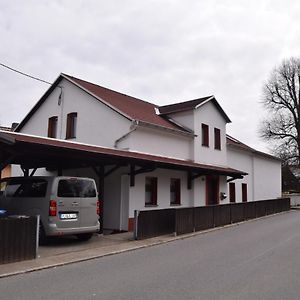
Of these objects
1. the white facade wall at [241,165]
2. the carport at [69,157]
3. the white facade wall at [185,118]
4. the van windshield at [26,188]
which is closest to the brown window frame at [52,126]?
the carport at [69,157]

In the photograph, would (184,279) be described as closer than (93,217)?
Yes

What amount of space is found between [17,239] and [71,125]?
540 inches

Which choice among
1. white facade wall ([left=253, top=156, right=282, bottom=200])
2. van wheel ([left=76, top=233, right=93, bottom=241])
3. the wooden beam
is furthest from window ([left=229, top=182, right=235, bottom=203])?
van wheel ([left=76, top=233, right=93, bottom=241])

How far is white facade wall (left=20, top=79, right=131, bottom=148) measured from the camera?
65.9 feet

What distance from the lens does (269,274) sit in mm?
8203

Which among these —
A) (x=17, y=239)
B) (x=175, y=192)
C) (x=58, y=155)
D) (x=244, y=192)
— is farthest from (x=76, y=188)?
(x=244, y=192)

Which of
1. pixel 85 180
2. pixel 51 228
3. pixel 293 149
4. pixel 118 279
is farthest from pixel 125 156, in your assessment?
pixel 293 149

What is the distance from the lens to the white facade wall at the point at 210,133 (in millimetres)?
23969

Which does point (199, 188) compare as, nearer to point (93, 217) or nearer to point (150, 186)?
point (150, 186)

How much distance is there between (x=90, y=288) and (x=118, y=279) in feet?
2.79

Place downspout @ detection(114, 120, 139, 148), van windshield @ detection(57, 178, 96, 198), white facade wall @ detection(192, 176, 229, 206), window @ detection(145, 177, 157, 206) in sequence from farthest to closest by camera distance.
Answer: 1. white facade wall @ detection(192, 176, 229, 206)
2. downspout @ detection(114, 120, 139, 148)
3. window @ detection(145, 177, 157, 206)
4. van windshield @ detection(57, 178, 96, 198)

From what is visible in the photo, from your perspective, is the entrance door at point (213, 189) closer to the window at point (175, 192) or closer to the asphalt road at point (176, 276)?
the window at point (175, 192)

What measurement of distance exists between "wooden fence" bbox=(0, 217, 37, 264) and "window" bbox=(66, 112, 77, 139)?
42.2 ft

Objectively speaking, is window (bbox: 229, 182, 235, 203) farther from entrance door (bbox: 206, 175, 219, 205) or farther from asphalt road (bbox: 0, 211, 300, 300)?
asphalt road (bbox: 0, 211, 300, 300)
